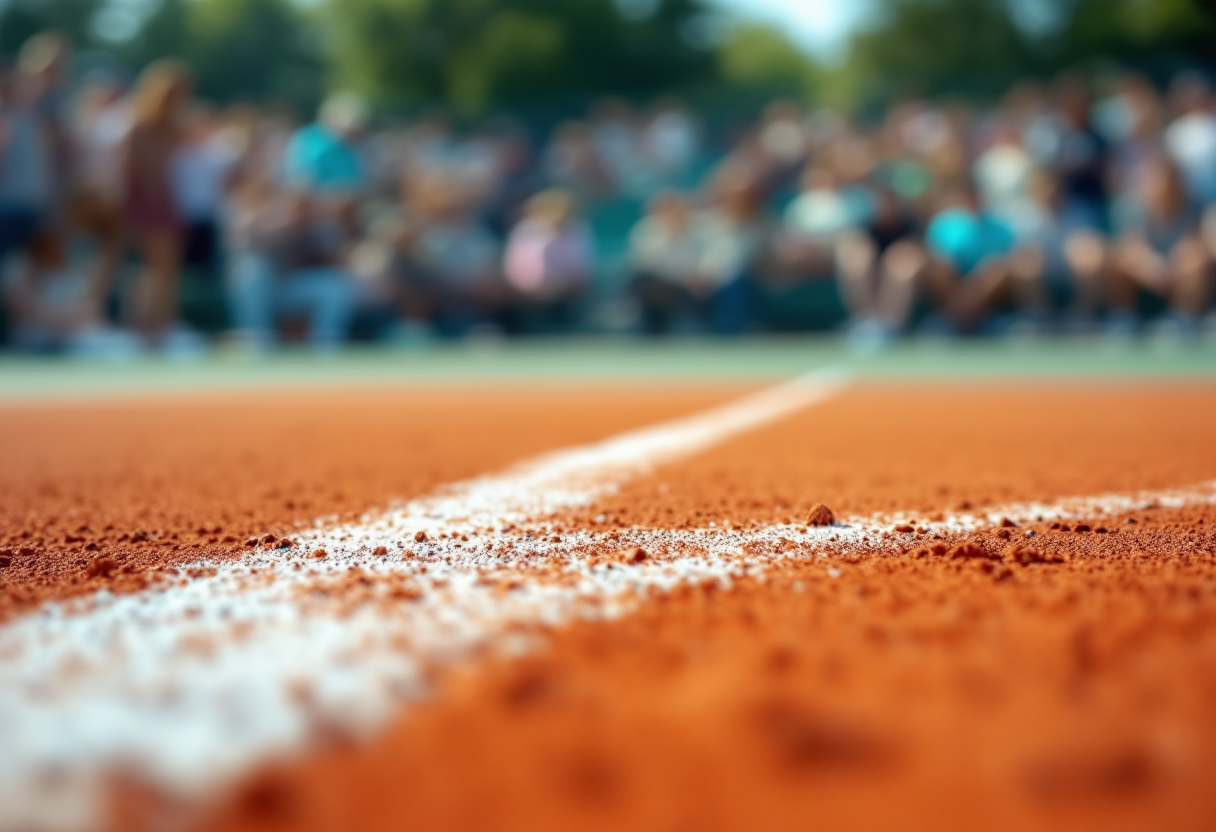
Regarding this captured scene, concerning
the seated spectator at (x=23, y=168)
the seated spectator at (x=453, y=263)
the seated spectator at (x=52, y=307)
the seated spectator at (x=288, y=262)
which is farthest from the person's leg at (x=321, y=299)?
the seated spectator at (x=23, y=168)

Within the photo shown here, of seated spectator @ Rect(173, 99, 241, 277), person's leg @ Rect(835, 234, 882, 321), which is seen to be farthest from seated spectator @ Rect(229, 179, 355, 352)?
person's leg @ Rect(835, 234, 882, 321)

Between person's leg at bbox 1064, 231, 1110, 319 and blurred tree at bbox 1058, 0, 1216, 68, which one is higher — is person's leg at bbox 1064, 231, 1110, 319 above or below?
below

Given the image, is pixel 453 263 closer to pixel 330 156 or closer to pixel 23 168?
pixel 330 156

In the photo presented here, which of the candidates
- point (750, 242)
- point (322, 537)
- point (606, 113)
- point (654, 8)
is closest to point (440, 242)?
point (750, 242)

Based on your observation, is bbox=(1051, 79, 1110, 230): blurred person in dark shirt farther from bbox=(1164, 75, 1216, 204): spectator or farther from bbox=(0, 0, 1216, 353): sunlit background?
bbox=(1164, 75, 1216, 204): spectator

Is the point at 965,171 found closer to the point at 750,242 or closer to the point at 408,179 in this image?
the point at 750,242

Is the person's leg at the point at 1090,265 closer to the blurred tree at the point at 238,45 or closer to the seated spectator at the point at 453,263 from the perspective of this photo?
the seated spectator at the point at 453,263

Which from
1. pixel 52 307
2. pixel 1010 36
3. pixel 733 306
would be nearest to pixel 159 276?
pixel 52 307
